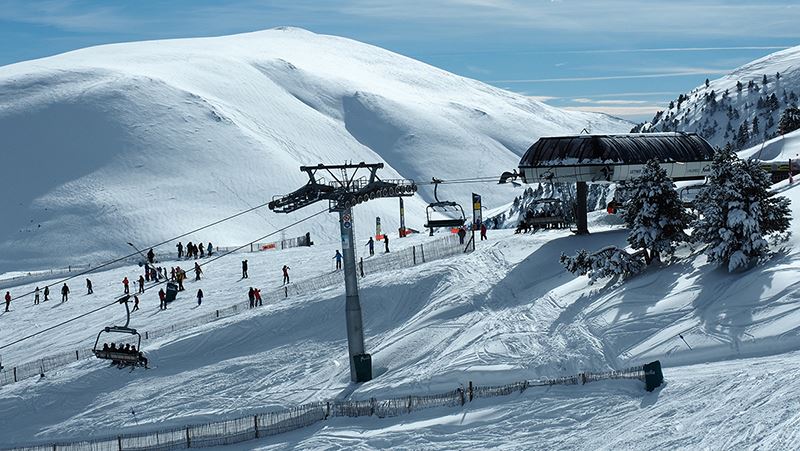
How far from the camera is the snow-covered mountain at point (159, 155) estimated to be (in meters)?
104

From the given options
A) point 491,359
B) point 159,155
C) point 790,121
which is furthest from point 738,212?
point 159,155

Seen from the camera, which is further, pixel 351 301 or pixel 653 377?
pixel 351 301

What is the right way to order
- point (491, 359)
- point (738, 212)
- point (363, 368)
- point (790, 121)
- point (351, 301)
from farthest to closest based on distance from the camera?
point (790, 121)
point (351, 301)
point (363, 368)
point (738, 212)
point (491, 359)

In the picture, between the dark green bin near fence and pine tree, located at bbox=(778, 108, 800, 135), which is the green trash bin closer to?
the dark green bin near fence

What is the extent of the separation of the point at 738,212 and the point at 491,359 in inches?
367

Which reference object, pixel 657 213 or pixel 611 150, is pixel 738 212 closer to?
pixel 657 213

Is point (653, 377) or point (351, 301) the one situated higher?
point (351, 301)

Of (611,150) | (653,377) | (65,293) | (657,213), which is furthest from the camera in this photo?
(65,293)

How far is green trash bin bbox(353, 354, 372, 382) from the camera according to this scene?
1244 inches

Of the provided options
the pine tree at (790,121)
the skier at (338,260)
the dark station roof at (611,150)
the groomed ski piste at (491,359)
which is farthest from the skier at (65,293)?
the pine tree at (790,121)

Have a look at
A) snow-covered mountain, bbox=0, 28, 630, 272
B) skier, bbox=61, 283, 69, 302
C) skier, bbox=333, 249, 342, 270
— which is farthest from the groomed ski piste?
snow-covered mountain, bbox=0, 28, 630, 272

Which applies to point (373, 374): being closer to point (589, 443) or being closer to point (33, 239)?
point (589, 443)

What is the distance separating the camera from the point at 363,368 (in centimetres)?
3162

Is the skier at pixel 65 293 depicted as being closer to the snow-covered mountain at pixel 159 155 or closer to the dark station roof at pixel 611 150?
the dark station roof at pixel 611 150
